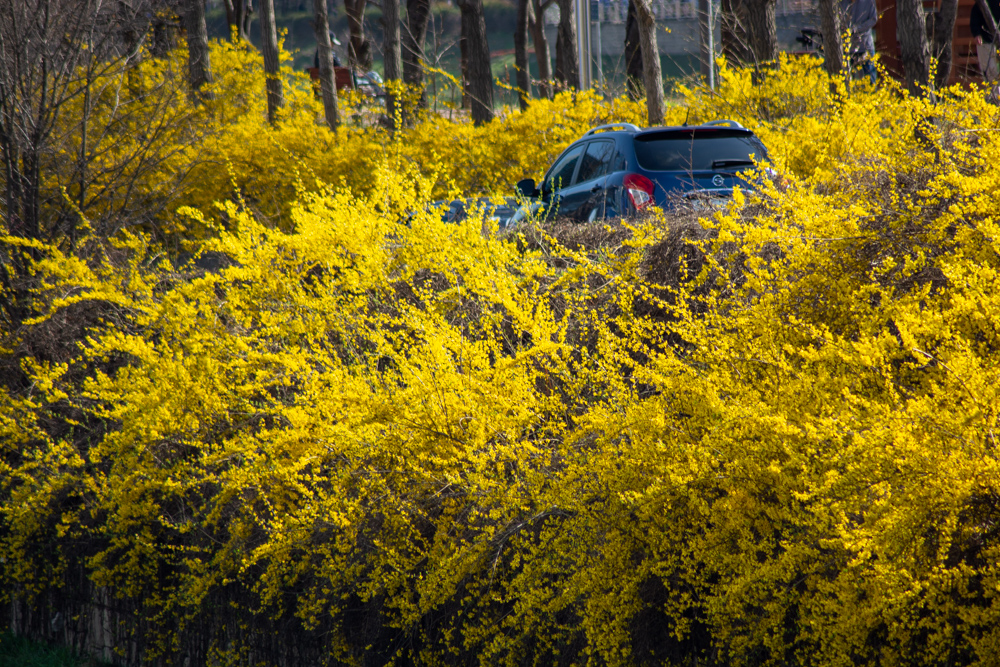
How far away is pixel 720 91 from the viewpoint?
10.7 metres

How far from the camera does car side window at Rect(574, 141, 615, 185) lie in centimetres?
774

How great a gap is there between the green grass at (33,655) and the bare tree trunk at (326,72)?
392 inches

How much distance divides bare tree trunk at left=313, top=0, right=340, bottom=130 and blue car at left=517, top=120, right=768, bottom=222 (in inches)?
305

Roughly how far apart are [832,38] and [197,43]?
33.5 ft

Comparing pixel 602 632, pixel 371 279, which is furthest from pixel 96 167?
Answer: pixel 602 632

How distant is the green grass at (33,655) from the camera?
A: 5594 millimetres

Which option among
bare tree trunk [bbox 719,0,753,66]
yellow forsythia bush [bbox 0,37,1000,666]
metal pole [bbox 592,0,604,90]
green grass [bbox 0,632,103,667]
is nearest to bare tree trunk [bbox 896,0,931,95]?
bare tree trunk [bbox 719,0,753,66]

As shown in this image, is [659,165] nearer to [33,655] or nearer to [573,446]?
[573,446]

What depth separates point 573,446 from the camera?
11.8ft

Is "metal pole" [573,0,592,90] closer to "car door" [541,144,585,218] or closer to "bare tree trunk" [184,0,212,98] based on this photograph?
"bare tree trunk" [184,0,212,98]

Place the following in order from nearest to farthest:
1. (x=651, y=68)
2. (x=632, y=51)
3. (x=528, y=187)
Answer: (x=528, y=187) → (x=651, y=68) → (x=632, y=51)

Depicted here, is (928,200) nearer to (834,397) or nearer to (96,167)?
(834,397)

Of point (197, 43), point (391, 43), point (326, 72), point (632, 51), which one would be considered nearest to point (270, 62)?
point (326, 72)

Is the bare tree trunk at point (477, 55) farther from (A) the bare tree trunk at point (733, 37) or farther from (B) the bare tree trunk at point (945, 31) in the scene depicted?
(B) the bare tree trunk at point (945, 31)
